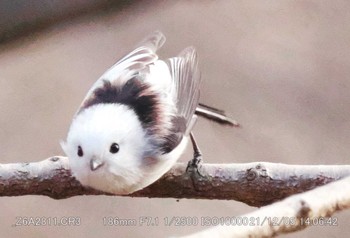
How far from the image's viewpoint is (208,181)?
2.10ft

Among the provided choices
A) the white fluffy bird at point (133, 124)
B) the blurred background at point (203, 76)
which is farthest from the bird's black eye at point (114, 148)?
the blurred background at point (203, 76)

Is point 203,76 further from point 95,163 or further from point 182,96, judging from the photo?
point 95,163

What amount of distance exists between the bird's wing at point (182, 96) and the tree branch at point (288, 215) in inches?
6.6

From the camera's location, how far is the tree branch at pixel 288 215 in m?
0.43

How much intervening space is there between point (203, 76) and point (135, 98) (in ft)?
0.54

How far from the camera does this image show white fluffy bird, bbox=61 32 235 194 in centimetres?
56

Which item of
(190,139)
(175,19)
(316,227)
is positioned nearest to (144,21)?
(175,19)

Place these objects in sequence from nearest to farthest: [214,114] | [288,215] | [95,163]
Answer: [288,215], [95,163], [214,114]

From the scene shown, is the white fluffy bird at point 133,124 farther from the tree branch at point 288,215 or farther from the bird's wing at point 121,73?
the tree branch at point 288,215

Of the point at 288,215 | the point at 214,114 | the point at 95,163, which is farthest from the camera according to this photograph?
the point at 214,114

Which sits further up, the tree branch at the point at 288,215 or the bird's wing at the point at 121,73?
the bird's wing at the point at 121,73

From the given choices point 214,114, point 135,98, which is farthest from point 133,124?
point 214,114

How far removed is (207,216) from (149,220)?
0.22 ft

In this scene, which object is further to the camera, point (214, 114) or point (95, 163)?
point (214, 114)
